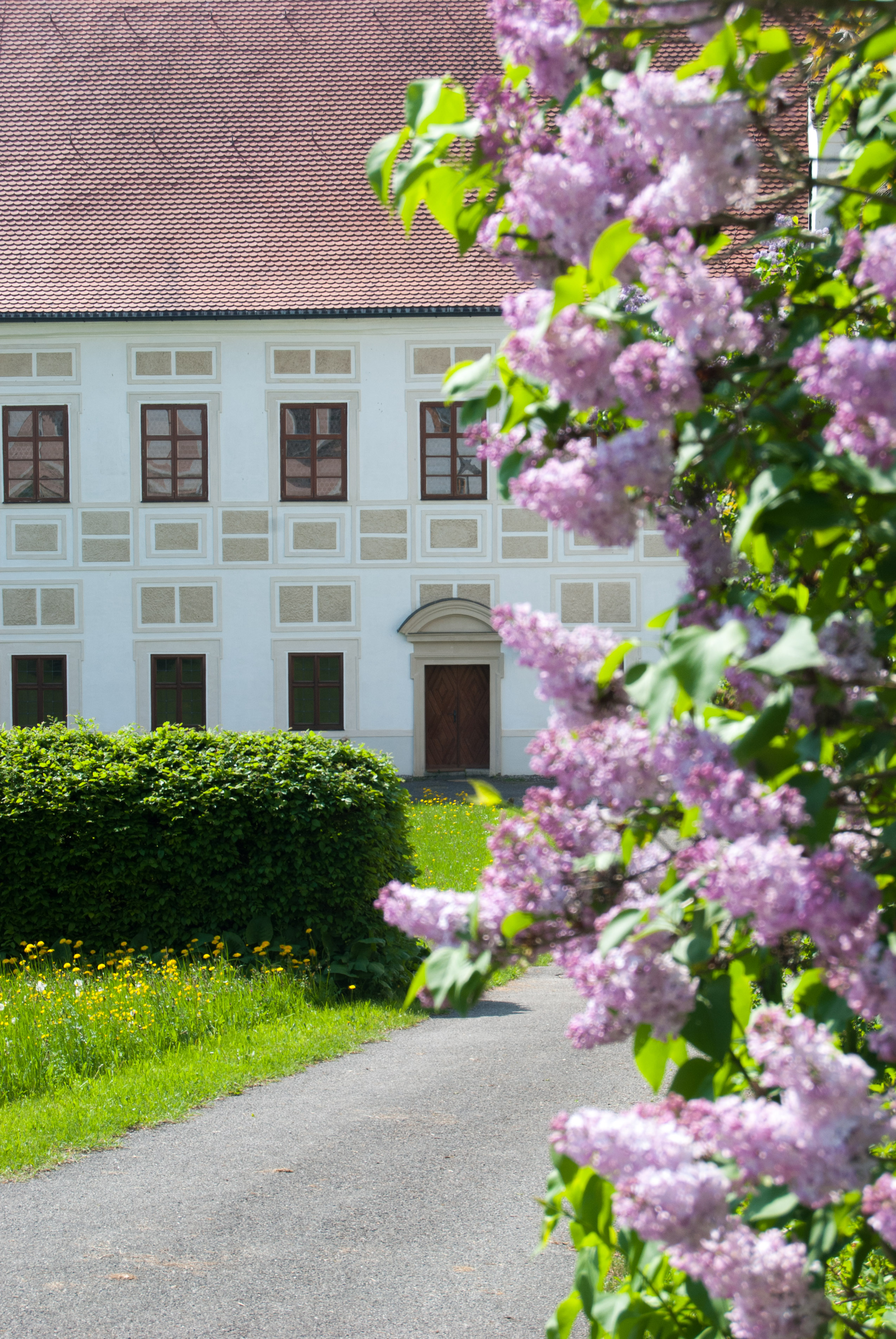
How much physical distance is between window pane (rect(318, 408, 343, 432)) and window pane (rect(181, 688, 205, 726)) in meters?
4.90

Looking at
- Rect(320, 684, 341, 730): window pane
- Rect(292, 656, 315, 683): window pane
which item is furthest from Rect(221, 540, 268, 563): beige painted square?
Rect(320, 684, 341, 730): window pane

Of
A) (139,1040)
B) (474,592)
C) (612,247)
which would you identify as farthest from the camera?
(474,592)

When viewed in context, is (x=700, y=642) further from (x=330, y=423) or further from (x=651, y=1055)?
(x=330, y=423)

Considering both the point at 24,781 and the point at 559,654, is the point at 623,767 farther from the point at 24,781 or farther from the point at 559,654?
the point at 24,781

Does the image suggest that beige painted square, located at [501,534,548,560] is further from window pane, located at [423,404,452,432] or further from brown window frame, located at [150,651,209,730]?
brown window frame, located at [150,651,209,730]

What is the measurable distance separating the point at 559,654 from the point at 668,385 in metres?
0.35

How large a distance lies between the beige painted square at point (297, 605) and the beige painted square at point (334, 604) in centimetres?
12

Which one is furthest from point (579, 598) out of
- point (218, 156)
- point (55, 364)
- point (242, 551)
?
point (218, 156)

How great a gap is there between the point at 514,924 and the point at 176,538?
22020mm

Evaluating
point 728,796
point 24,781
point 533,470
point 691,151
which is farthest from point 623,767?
point 24,781

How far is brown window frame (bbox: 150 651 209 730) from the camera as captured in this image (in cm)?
2312

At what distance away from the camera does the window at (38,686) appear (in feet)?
76.1

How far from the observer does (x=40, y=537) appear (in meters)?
23.0

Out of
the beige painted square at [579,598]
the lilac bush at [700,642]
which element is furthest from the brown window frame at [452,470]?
the lilac bush at [700,642]
